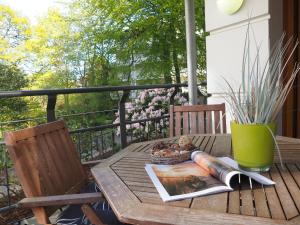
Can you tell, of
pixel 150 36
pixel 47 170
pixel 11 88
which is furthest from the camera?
pixel 11 88

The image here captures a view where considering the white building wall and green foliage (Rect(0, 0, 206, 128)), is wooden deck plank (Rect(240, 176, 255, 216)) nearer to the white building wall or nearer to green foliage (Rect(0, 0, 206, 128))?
the white building wall

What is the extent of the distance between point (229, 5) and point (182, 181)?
2636 mm

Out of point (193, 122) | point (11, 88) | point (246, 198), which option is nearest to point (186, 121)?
point (193, 122)

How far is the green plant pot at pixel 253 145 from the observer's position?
3.93 feet

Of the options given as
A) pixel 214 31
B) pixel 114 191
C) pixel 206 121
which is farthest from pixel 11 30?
pixel 114 191

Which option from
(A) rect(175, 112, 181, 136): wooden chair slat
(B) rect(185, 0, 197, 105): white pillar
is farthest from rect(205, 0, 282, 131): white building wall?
(A) rect(175, 112, 181, 136): wooden chair slat

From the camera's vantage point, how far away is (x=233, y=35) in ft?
11.6

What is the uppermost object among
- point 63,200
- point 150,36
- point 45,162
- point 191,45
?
point 150,36

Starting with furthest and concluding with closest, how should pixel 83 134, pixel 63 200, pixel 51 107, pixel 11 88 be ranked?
pixel 11 88, pixel 83 134, pixel 51 107, pixel 63 200

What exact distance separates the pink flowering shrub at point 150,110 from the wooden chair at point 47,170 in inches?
110

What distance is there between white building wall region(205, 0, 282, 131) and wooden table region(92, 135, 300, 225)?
1.91 meters

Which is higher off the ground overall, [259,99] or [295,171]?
[259,99]

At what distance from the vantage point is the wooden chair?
1.32m

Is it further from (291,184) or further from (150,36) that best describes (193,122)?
(150,36)
